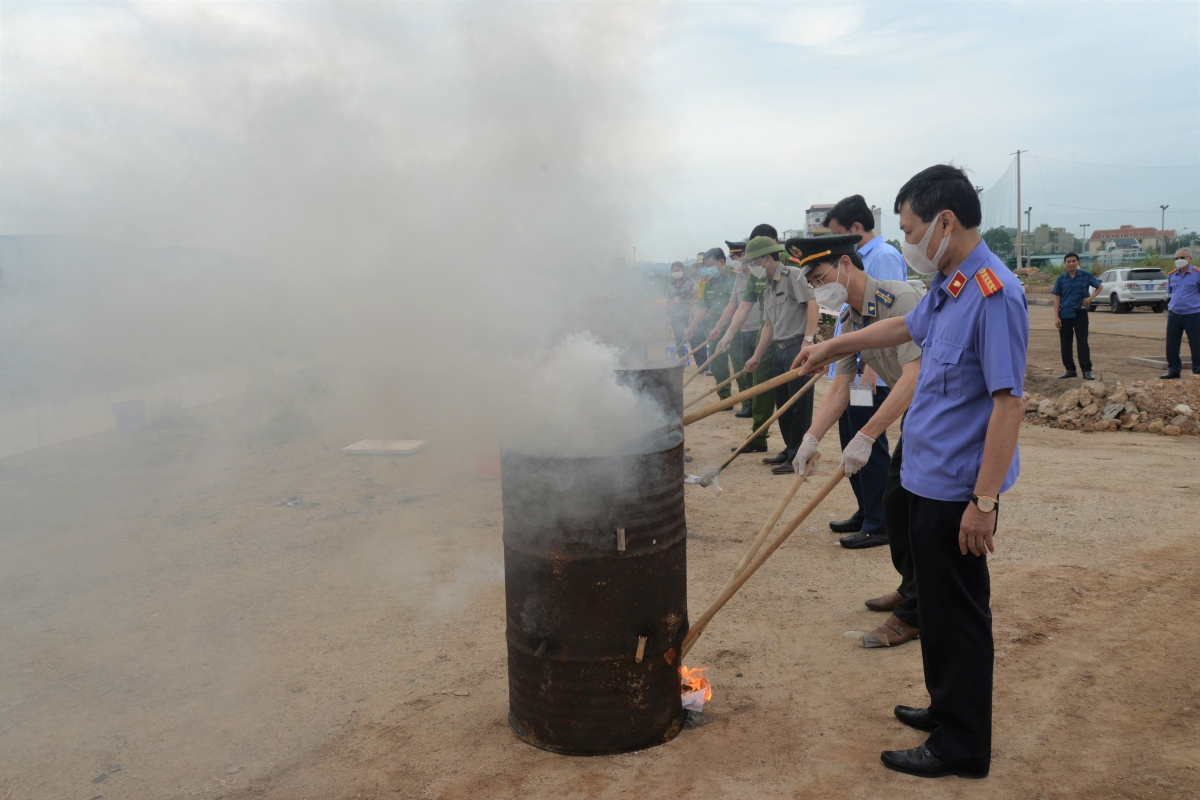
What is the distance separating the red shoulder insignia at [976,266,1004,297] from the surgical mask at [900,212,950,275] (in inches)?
6.1

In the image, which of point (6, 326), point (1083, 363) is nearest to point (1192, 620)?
point (6, 326)

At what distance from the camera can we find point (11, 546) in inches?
207

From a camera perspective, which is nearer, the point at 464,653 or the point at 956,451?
the point at 956,451

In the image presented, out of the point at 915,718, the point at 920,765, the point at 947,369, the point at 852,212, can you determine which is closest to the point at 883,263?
the point at 852,212

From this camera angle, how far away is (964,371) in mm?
2363

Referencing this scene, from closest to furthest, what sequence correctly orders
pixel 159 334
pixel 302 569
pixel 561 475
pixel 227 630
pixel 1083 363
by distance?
pixel 561 475, pixel 227 630, pixel 302 569, pixel 159 334, pixel 1083 363

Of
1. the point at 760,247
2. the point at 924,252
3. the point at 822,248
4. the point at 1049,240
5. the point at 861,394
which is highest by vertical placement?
the point at 1049,240

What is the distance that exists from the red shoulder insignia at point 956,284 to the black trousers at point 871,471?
6.85ft

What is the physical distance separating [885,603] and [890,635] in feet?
1.31

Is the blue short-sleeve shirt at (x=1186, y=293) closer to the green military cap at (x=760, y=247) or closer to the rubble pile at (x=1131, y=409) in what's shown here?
the rubble pile at (x=1131, y=409)

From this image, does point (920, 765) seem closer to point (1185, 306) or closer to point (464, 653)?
point (464, 653)

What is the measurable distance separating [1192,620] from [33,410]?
975 cm

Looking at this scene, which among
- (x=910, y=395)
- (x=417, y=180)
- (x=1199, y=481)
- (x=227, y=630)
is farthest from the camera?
(x=1199, y=481)

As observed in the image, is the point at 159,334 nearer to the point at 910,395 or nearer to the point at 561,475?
the point at 561,475
